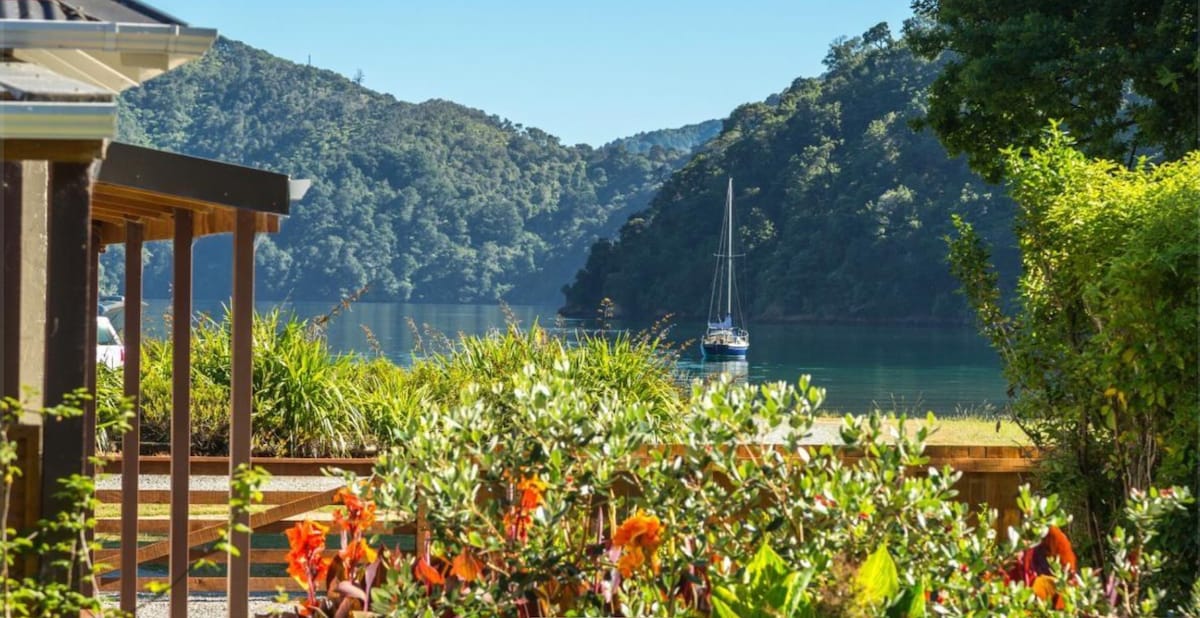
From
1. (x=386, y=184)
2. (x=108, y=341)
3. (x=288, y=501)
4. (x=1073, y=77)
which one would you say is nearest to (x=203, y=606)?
(x=288, y=501)

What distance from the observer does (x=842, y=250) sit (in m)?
67.4

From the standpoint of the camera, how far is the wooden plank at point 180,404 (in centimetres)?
469

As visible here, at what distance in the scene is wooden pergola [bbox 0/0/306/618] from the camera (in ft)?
9.20

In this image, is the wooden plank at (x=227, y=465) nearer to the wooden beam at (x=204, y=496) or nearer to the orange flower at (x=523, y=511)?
the wooden beam at (x=204, y=496)

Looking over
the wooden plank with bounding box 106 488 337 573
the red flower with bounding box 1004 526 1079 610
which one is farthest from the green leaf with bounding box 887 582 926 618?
the wooden plank with bounding box 106 488 337 573

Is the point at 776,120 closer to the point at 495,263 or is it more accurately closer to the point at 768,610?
the point at 495,263

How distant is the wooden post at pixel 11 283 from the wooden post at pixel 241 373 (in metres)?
0.66

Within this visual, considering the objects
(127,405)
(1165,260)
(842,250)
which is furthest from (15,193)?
(842,250)

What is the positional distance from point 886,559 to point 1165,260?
1.97 meters

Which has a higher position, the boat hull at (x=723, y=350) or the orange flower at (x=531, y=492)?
the orange flower at (x=531, y=492)

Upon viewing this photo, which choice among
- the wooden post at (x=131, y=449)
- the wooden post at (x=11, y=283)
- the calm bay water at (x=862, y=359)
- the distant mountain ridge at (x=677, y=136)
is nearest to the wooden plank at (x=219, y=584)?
the wooden post at (x=131, y=449)

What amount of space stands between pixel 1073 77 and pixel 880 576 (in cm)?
1090

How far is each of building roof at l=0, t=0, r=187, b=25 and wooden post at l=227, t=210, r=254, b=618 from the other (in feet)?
2.50

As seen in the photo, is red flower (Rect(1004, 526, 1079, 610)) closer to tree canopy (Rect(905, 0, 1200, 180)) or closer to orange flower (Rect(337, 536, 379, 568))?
orange flower (Rect(337, 536, 379, 568))
